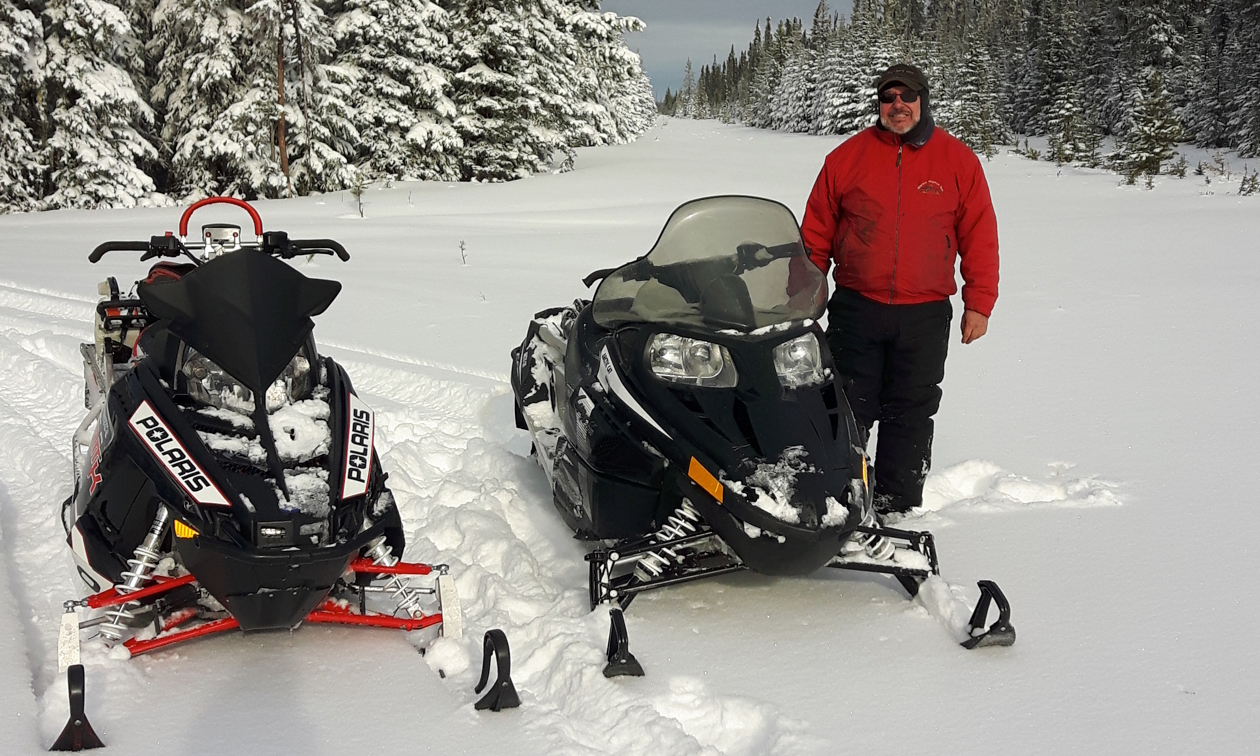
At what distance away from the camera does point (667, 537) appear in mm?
2967

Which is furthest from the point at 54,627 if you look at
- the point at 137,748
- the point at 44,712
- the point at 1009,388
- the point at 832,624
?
the point at 1009,388

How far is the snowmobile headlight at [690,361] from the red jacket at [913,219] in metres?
0.99

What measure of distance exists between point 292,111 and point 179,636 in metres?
18.3

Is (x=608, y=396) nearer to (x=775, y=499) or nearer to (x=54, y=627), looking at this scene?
(x=775, y=499)

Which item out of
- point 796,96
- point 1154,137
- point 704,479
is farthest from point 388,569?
point 796,96

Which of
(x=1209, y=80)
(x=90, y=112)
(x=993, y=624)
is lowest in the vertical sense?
(x=993, y=624)

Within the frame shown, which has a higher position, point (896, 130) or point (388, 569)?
point (896, 130)

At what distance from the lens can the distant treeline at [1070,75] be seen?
27.7 metres

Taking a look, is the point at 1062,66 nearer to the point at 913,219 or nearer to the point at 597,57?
the point at 597,57

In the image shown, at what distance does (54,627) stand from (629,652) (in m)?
1.84

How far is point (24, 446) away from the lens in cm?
461

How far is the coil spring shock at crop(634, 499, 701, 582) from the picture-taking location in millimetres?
2965

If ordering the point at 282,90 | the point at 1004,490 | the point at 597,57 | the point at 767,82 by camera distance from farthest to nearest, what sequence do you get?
the point at 767,82
the point at 597,57
the point at 282,90
the point at 1004,490

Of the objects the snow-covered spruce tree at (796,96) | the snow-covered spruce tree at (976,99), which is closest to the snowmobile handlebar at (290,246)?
the snow-covered spruce tree at (976,99)
